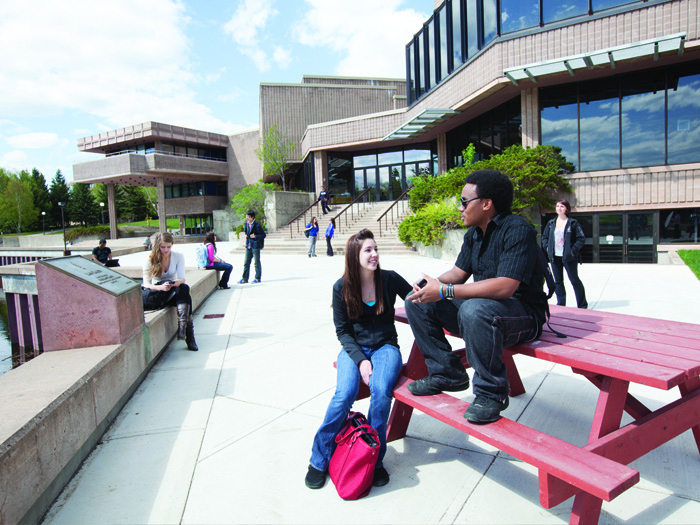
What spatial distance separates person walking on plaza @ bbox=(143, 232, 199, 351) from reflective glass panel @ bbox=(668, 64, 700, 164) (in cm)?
1446

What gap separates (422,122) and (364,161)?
899 cm

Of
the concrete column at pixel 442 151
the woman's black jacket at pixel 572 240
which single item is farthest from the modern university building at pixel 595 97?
the woman's black jacket at pixel 572 240

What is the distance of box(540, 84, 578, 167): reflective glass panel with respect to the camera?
1447 centimetres

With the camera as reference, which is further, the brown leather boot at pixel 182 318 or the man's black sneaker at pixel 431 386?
the brown leather boot at pixel 182 318

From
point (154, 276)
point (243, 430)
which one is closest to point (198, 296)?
point (154, 276)

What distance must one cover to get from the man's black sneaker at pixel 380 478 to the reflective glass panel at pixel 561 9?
15.4 meters

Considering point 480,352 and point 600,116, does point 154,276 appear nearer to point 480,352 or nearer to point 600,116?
point 480,352

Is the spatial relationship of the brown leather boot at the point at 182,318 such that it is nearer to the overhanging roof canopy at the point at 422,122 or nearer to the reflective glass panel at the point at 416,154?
the overhanging roof canopy at the point at 422,122

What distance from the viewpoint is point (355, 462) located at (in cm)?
236

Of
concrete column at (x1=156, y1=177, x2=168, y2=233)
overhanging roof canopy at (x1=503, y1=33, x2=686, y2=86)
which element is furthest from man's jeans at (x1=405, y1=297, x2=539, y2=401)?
concrete column at (x1=156, y1=177, x2=168, y2=233)

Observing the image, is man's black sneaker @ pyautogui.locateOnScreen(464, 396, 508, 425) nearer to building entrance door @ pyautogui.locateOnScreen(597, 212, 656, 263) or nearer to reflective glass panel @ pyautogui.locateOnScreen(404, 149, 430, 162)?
building entrance door @ pyautogui.locateOnScreen(597, 212, 656, 263)

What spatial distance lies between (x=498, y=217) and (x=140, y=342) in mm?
3315

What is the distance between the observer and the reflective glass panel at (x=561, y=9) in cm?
1333

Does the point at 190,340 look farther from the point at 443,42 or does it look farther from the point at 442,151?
the point at 442,151
